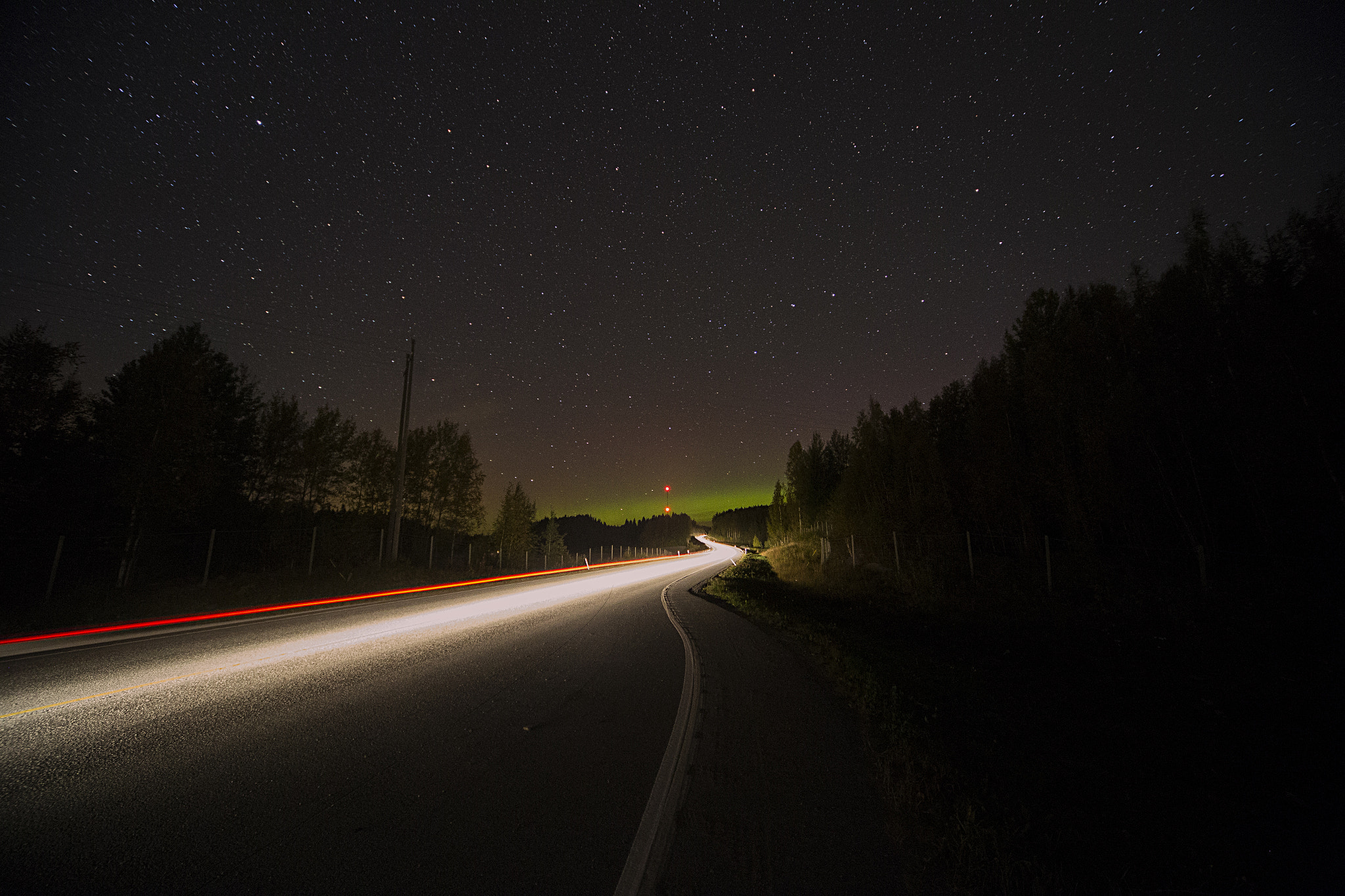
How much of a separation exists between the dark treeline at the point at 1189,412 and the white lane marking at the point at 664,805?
41.2ft

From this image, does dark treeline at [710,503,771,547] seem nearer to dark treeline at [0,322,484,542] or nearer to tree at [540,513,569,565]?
tree at [540,513,569,565]

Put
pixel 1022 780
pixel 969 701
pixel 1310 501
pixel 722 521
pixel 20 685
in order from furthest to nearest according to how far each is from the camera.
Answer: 1. pixel 722 521
2. pixel 1310 501
3. pixel 969 701
4. pixel 20 685
5. pixel 1022 780

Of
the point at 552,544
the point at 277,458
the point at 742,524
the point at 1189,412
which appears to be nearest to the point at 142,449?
the point at 277,458

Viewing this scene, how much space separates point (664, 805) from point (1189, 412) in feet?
60.2

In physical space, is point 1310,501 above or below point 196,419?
below

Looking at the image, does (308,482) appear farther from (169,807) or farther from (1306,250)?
(1306,250)

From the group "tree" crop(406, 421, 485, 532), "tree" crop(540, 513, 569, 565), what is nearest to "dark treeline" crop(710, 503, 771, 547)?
"tree" crop(540, 513, 569, 565)

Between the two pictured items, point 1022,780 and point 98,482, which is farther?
point 98,482

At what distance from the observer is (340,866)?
2.68 m

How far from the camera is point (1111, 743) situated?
558 centimetres

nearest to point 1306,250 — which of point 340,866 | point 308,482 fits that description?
point 340,866

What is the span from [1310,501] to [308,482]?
40.3m

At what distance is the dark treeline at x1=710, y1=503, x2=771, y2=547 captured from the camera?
133875 mm

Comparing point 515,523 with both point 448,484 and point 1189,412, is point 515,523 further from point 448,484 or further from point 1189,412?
point 1189,412
